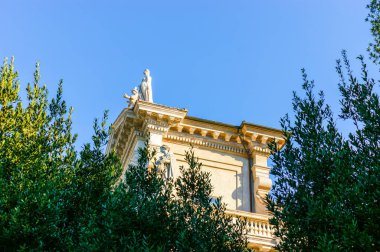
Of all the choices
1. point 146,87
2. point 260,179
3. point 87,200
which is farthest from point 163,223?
point 146,87

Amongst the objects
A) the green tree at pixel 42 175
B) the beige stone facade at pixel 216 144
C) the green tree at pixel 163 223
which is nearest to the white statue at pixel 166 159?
the beige stone facade at pixel 216 144

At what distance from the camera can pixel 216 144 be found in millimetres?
20344

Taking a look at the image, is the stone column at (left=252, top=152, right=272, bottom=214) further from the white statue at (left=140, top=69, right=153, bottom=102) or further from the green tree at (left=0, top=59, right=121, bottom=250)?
the green tree at (left=0, top=59, right=121, bottom=250)

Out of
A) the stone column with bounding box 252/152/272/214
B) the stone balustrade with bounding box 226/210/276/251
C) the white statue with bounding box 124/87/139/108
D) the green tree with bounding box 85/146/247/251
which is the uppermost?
the white statue with bounding box 124/87/139/108

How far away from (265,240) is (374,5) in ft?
31.4

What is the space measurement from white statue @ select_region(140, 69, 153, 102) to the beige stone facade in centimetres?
132

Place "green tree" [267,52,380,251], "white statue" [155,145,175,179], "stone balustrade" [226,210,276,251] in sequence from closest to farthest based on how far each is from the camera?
"green tree" [267,52,380,251] → "stone balustrade" [226,210,276,251] → "white statue" [155,145,175,179]

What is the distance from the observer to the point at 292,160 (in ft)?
29.4

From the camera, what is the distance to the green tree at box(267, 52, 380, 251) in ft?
23.1

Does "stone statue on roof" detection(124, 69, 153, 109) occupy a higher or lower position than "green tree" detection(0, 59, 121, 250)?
higher

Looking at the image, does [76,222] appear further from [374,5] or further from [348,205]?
[374,5]

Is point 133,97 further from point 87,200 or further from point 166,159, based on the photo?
point 87,200

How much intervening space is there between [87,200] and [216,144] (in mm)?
10924

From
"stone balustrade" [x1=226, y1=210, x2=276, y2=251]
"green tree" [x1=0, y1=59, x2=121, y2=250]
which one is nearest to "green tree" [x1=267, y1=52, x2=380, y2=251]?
"green tree" [x1=0, y1=59, x2=121, y2=250]
